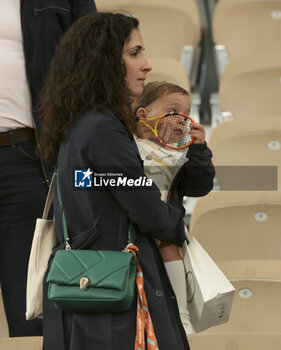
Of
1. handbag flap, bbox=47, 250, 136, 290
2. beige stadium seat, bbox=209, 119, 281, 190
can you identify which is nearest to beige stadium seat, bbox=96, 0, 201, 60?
beige stadium seat, bbox=209, 119, 281, 190

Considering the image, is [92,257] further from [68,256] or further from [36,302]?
[36,302]

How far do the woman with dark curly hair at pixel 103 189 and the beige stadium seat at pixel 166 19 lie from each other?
5.24 ft

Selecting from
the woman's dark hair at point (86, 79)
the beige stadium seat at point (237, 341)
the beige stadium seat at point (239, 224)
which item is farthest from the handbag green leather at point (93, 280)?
the beige stadium seat at point (239, 224)

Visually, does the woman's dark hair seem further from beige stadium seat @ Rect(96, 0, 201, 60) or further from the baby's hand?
beige stadium seat @ Rect(96, 0, 201, 60)

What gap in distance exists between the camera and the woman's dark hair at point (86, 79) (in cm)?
134

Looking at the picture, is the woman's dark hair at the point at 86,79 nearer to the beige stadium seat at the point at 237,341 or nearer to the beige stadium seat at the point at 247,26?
the beige stadium seat at the point at 237,341

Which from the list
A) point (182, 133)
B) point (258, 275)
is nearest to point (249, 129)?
point (258, 275)

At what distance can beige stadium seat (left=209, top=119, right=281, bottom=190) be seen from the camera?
233 cm

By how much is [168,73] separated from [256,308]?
98 centimetres

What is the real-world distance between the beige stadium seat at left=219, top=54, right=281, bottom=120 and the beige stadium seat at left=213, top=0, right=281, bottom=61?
12.4 inches

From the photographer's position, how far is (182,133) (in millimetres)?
1454

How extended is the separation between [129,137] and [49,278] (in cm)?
29

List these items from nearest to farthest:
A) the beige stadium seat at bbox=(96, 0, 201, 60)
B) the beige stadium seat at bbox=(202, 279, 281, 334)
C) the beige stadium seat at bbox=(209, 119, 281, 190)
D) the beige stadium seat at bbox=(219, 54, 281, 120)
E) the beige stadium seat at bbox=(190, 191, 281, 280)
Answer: the beige stadium seat at bbox=(202, 279, 281, 334), the beige stadium seat at bbox=(190, 191, 281, 280), the beige stadium seat at bbox=(209, 119, 281, 190), the beige stadium seat at bbox=(219, 54, 281, 120), the beige stadium seat at bbox=(96, 0, 201, 60)

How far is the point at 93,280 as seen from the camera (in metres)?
1.23
